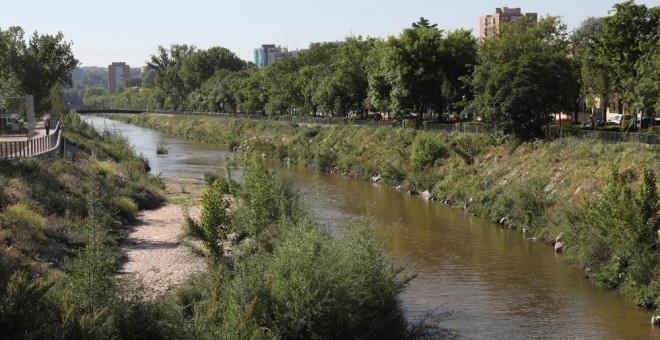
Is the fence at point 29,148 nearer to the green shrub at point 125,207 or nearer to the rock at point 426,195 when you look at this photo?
the green shrub at point 125,207

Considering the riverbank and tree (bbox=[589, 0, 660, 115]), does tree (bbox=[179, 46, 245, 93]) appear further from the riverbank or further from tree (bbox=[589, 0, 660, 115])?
tree (bbox=[589, 0, 660, 115])

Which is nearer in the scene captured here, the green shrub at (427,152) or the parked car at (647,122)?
the parked car at (647,122)

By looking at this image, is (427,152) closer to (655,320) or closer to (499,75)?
(499,75)

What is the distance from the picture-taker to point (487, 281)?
27.4 m

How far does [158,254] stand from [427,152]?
2746cm

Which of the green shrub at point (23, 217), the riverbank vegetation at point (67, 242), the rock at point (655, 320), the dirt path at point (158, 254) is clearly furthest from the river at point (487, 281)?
the green shrub at point (23, 217)

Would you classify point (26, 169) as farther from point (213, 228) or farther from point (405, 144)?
point (405, 144)

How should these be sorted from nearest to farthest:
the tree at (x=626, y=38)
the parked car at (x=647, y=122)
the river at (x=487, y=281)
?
the river at (x=487, y=281)
the tree at (x=626, y=38)
the parked car at (x=647, y=122)

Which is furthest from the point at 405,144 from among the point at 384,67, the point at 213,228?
the point at 213,228

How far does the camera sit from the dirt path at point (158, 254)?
24.8 m

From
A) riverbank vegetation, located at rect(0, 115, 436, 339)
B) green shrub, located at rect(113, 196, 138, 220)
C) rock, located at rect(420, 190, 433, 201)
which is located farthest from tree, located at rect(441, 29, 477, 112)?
riverbank vegetation, located at rect(0, 115, 436, 339)

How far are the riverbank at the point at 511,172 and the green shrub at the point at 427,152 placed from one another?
7 cm

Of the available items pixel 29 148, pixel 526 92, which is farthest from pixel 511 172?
pixel 29 148

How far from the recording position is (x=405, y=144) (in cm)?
5856
